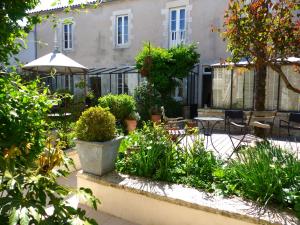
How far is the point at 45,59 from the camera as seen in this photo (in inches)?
328

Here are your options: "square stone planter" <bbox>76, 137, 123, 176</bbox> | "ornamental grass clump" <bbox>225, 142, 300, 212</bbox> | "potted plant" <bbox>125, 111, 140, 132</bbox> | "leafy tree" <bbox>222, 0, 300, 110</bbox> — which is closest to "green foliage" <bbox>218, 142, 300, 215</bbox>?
"ornamental grass clump" <bbox>225, 142, 300, 212</bbox>

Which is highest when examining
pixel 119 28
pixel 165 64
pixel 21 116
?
pixel 119 28

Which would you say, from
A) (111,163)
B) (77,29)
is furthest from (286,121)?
(77,29)

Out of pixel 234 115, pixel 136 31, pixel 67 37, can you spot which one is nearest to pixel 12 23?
pixel 234 115

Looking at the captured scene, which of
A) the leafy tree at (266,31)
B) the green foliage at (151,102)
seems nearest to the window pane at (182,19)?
the green foliage at (151,102)

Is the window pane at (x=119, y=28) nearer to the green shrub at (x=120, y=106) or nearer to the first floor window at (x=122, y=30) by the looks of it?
the first floor window at (x=122, y=30)

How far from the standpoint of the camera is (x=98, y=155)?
3768 millimetres

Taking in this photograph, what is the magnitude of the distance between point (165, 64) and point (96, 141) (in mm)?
8560

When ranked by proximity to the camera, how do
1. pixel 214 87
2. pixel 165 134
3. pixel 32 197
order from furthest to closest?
pixel 214 87
pixel 165 134
pixel 32 197

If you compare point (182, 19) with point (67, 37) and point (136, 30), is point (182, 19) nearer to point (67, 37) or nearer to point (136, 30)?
point (136, 30)

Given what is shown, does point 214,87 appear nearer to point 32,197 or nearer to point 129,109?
point 129,109

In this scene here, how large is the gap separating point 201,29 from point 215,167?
10680 millimetres

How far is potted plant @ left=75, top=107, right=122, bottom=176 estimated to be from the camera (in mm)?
3775

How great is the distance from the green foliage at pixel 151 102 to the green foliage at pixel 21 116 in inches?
363
